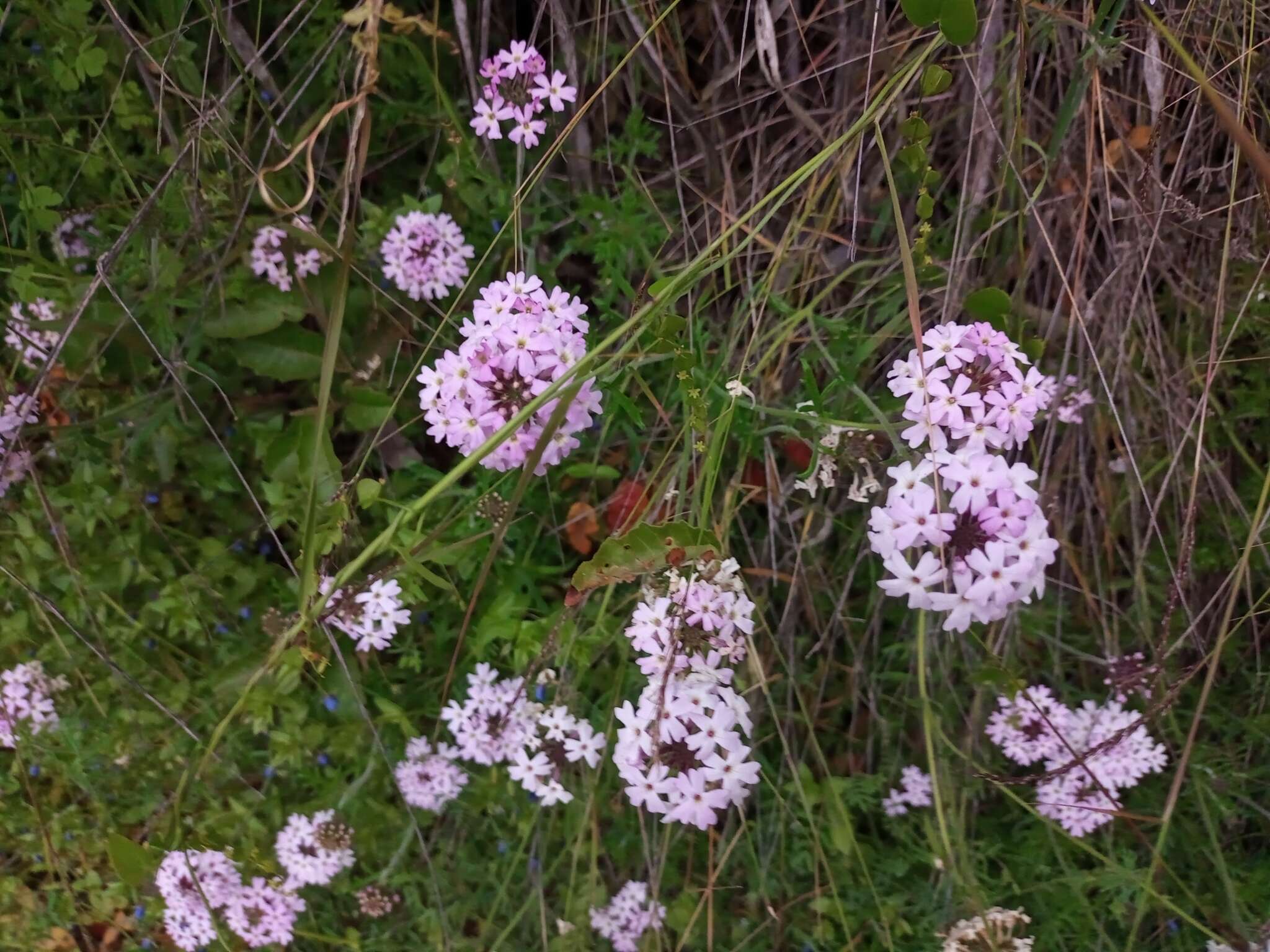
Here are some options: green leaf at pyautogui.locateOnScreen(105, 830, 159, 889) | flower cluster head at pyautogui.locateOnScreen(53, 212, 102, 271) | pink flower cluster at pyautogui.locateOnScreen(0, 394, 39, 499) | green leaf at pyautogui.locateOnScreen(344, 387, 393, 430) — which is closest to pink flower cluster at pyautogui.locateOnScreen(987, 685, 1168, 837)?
green leaf at pyautogui.locateOnScreen(344, 387, 393, 430)

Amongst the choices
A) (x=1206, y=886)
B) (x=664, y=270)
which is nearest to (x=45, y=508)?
(x=664, y=270)

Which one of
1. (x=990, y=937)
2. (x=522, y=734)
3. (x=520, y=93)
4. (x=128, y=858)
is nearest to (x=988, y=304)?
(x=520, y=93)

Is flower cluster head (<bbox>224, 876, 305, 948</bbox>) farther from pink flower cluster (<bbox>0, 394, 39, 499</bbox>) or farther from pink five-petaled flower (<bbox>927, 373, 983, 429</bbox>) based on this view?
pink five-petaled flower (<bbox>927, 373, 983, 429</bbox>)

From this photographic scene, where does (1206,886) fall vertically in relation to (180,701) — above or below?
below

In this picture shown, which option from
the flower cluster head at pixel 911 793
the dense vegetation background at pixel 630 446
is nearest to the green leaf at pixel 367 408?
the dense vegetation background at pixel 630 446

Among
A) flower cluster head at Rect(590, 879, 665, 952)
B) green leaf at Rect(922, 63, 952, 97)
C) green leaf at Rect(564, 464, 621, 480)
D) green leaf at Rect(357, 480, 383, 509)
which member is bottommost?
flower cluster head at Rect(590, 879, 665, 952)

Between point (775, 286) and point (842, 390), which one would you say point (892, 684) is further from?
point (775, 286)
